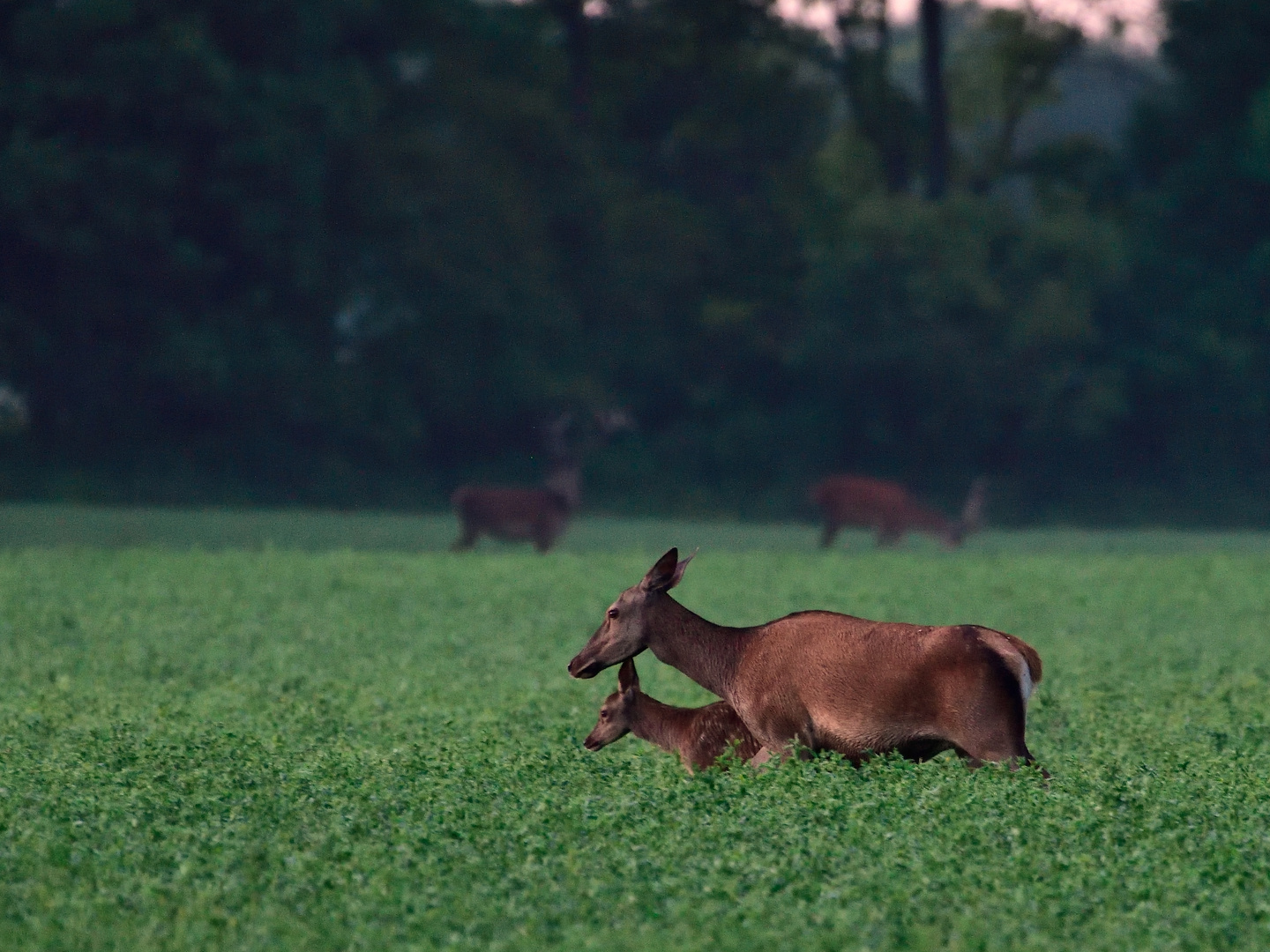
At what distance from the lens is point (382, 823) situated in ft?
28.0

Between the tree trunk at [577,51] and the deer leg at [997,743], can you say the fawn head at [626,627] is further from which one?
the tree trunk at [577,51]

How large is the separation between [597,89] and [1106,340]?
14.0 metres

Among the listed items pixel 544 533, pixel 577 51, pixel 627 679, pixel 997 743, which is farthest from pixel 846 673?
pixel 577 51

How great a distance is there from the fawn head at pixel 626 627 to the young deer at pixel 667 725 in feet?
0.38

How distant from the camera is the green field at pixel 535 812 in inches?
274

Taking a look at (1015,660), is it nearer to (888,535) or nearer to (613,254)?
(888,535)

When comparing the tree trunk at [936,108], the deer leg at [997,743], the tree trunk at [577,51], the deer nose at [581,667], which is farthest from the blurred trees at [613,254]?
the deer leg at [997,743]

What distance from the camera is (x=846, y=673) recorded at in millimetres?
9586

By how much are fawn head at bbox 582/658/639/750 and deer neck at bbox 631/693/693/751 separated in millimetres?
34

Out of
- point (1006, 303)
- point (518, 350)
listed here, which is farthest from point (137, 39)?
point (1006, 303)

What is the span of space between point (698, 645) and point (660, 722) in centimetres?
56

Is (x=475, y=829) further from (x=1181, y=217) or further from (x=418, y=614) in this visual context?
(x=1181, y=217)

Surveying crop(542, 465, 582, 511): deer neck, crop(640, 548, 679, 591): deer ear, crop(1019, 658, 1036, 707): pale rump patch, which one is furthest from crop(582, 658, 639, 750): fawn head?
crop(542, 465, 582, 511): deer neck

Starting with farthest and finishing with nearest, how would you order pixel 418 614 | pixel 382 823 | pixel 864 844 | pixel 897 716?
pixel 418 614 < pixel 897 716 < pixel 382 823 < pixel 864 844
